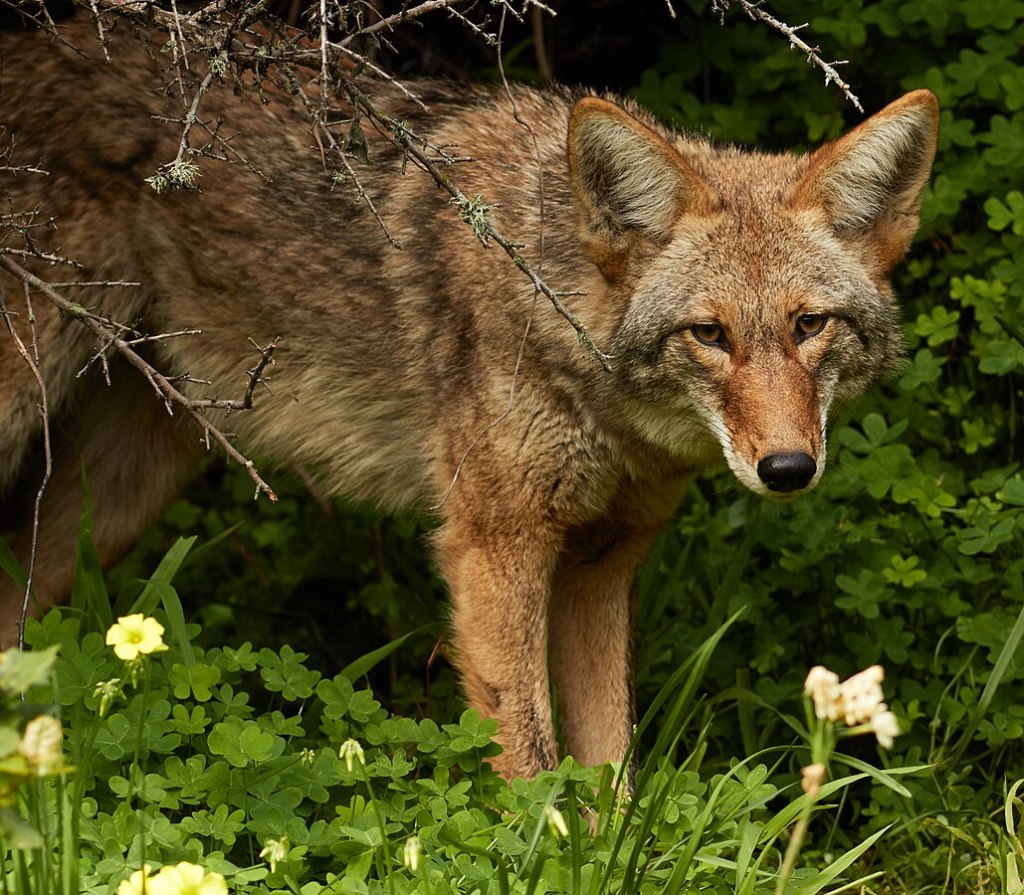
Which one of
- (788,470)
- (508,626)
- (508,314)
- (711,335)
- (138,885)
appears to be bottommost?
(508,626)

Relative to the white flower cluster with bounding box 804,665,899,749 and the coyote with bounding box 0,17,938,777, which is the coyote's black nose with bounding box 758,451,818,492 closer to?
the coyote with bounding box 0,17,938,777

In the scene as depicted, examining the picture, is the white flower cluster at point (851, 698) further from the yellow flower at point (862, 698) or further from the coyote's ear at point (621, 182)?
the coyote's ear at point (621, 182)

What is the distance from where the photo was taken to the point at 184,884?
7.17 ft

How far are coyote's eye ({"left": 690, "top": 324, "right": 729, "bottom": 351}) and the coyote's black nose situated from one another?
15.9 inches

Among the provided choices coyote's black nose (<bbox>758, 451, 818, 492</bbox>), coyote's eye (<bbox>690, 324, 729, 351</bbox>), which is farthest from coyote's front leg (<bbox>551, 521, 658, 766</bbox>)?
coyote's black nose (<bbox>758, 451, 818, 492</bbox>)

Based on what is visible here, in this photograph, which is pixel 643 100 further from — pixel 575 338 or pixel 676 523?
pixel 575 338

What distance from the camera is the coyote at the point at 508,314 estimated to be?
12.6ft

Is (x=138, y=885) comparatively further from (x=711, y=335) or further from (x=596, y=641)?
(x=596, y=641)

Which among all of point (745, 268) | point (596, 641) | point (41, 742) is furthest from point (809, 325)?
point (41, 742)

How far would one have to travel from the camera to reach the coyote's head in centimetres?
369

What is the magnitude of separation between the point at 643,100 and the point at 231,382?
7.19ft

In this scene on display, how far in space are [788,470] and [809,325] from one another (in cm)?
51

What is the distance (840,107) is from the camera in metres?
5.93

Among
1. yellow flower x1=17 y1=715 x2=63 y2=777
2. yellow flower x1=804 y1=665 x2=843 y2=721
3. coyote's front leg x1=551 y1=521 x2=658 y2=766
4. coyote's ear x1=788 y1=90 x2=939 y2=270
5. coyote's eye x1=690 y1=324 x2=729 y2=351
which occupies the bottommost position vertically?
coyote's front leg x1=551 y1=521 x2=658 y2=766
